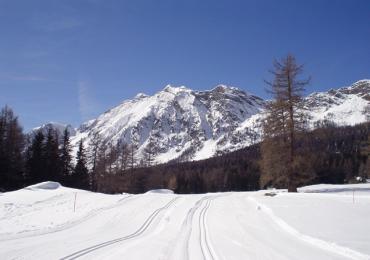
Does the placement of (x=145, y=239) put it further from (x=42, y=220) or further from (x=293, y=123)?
(x=293, y=123)

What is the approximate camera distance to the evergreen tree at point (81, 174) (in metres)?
60.8

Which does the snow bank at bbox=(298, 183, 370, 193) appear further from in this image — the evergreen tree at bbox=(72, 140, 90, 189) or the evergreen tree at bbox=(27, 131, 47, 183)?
the evergreen tree at bbox=(72, 140, 90, 189)

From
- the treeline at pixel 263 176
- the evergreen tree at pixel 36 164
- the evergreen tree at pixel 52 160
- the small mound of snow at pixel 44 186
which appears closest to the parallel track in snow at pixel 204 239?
the treeline at pixel 263 176

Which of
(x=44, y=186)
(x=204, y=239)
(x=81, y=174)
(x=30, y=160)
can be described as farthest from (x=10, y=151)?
(x=204, y=239)

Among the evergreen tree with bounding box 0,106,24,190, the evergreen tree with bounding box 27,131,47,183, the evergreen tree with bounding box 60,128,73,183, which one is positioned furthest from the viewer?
the evergreen tree with bounding box 60,128,73,183

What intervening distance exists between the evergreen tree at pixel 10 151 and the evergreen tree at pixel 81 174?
9497mm

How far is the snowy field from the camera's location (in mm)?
11320

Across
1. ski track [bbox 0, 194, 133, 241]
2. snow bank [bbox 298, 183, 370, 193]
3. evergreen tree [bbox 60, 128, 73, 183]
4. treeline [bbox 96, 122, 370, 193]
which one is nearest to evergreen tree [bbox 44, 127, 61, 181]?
evergreen tree [bbox 60, 128, 73, 183]

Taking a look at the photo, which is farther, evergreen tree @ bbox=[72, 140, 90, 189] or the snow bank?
evergreen tree @ bbox=[72, 140, 90, 189]

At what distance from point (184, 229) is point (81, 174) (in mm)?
48650

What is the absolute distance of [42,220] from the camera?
1869cm

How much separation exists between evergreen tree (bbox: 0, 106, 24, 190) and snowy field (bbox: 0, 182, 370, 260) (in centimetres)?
2283

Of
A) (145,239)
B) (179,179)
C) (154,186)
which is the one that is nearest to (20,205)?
(145,239)

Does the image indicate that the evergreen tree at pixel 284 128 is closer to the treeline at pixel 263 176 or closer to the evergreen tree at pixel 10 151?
the treeline at pixel 263 176
